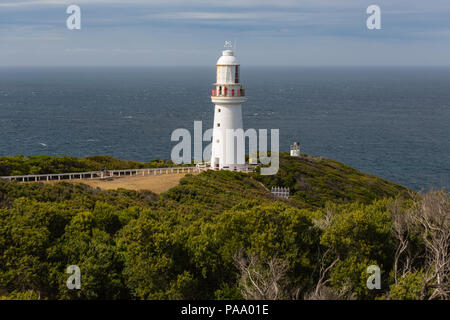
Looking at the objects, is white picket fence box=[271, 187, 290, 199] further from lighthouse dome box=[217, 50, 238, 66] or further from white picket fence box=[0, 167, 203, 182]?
lighthouse dome box=[217, 50, 238, 66]

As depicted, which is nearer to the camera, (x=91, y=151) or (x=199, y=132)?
(x=91, y=151)

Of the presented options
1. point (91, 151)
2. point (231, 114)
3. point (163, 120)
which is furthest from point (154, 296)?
point (163, 120)

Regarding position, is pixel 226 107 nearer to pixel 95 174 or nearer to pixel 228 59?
pixel 228 59

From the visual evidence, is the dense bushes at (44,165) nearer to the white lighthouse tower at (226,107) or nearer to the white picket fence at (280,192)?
the white lighthouse tower at (226,107)

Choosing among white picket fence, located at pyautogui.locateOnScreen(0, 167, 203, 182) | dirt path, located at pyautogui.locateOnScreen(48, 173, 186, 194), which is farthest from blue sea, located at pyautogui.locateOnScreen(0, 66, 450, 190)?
dirt path, located at pyautogui.locateOnScreen(48, 173, 186, 194)

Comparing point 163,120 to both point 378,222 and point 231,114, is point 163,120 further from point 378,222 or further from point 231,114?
point 378,222

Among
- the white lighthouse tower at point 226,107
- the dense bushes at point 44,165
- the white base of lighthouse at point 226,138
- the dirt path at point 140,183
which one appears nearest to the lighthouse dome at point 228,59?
the white lighthouse tower at point 226,107
